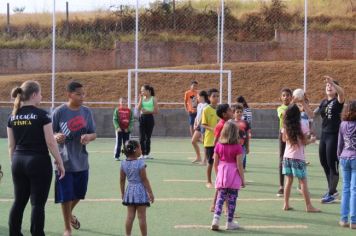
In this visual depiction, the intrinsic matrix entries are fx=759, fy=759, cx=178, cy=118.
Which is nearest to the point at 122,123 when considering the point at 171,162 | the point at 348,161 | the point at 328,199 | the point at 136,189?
the point at 171,162

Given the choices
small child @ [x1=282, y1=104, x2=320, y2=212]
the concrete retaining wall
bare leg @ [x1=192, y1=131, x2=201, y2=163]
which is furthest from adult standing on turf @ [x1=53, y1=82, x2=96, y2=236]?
the concrete retaining wall

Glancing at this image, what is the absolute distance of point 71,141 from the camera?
9016mm

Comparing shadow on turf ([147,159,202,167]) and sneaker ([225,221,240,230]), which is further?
shadow on turf ([147,159,202,167])

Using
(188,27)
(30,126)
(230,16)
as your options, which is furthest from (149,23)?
(30,126)

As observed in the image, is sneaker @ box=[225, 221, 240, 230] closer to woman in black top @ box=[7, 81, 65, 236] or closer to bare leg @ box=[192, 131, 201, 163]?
woman in black top @ box=[7, 81, 65, 236]

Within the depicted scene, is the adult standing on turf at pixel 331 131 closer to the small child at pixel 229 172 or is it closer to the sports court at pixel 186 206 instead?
the sports court at pixel 186 206

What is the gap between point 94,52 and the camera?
35094 mm

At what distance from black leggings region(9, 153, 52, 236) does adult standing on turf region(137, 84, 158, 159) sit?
9968 mm

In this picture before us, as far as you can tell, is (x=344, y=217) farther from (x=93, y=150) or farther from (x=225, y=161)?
(x=93, y=150)

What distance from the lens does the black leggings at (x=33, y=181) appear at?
806 centimetres

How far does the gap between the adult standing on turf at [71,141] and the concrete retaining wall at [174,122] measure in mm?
15943

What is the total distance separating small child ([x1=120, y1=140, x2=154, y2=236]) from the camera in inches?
334

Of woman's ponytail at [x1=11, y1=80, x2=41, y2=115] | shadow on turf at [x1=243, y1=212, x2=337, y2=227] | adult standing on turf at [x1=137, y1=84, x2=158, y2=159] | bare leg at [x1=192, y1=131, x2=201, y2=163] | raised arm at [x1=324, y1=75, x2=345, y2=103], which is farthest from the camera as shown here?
adult standing on turf at [x1=137, y1=84, x2=158, y2=159]

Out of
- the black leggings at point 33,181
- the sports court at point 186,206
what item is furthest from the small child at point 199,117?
the black leggings at point 33,181
